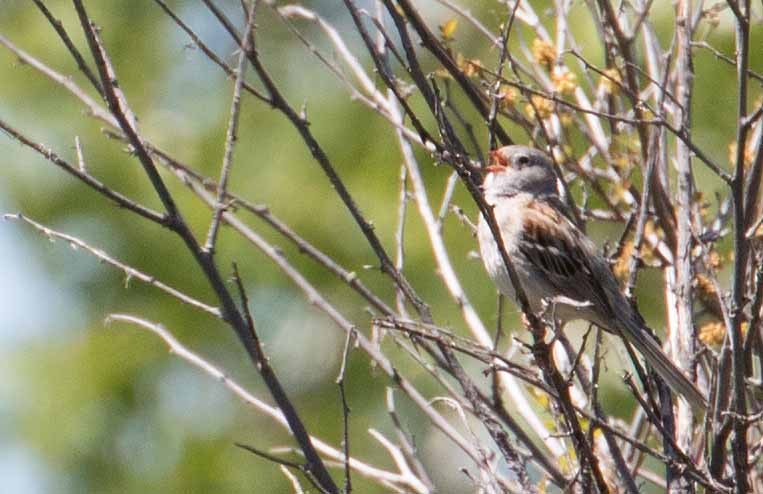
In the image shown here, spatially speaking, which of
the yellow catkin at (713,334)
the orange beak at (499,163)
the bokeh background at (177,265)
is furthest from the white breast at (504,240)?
Answer: the bokeh background at (177,265)

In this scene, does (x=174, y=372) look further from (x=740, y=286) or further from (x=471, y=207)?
(x=740, y=286)

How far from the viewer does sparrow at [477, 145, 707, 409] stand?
15.5ft

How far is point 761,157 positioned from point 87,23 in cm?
156

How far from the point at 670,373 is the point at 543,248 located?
1.33 m

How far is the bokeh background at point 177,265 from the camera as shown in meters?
7.90

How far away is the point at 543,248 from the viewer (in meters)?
5.13

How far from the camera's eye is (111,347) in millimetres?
8289

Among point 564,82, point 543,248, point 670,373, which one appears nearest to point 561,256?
point 543,248

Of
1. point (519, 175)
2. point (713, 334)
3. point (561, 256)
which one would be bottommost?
point (713, 334)

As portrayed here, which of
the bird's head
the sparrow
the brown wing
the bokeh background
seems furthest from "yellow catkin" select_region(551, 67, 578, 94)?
the bokeh background

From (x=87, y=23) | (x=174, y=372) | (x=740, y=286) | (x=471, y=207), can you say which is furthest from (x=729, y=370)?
(x=174, y=372)

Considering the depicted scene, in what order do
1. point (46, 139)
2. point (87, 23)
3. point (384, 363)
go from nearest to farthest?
point (87, 23)
point (384, 363)
point (46, 139)

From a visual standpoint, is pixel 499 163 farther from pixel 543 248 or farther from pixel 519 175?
pixel 543 248

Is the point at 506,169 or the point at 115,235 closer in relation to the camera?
the point at 506,169
